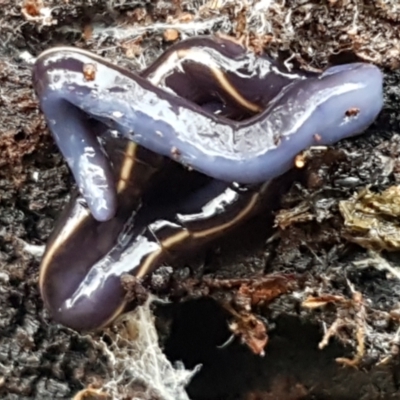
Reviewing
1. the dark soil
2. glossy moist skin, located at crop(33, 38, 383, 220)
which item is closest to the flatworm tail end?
glossy moist skin, located at crop(33, 38, 383, 220)

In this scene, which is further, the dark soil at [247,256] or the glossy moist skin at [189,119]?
the dark soil at [247,256]

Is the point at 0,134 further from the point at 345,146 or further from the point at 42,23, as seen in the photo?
the point at 345,146

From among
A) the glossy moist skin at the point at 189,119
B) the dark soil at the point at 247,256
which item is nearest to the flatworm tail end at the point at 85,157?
the glossy moist skin at the point at 189,119

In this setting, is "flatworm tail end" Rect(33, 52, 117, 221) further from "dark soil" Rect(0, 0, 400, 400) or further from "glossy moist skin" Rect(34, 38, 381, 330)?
"dark soil" Rect(0, 0, 400, 400)

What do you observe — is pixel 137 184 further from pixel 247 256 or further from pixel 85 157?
pixel 247 256

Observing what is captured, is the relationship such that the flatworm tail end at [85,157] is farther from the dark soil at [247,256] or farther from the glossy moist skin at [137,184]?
the dark soil at [247,256]

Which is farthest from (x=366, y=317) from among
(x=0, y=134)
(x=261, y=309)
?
(x=0, y=134)
